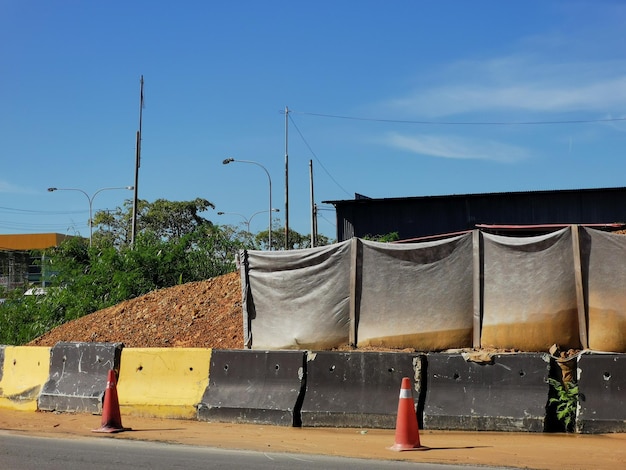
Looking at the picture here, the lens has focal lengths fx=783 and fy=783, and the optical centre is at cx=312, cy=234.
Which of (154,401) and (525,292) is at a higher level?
(525,292)

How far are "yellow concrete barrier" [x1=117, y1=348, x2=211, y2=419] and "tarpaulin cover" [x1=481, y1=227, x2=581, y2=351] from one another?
13.5 ft

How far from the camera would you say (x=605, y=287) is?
10.4 metres

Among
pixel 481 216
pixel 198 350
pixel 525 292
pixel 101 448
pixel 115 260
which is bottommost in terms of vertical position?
pixel 101 448

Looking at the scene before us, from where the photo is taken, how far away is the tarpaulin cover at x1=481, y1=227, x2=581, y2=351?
1052cm

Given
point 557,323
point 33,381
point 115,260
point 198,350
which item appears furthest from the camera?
point 115,260

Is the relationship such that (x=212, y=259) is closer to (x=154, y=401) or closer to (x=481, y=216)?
(x=154, y=401)

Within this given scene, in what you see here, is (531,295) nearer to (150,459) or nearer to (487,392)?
(487,392)

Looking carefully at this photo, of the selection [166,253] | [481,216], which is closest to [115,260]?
[166,253]

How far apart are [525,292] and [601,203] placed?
1150 inches

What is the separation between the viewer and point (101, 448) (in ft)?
28.0

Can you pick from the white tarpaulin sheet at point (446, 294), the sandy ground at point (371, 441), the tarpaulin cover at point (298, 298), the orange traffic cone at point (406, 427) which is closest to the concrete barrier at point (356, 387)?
the sandy ground at point (371, 441)

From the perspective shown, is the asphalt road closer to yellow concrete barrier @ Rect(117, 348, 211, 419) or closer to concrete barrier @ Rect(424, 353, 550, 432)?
yellow concrete barrier @ Rect(117, 348, 211, 419)

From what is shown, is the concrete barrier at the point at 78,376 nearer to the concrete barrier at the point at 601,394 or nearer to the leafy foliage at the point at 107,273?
the concrete barrier at the point at 601,394

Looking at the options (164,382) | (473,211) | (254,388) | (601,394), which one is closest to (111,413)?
(164,382)
